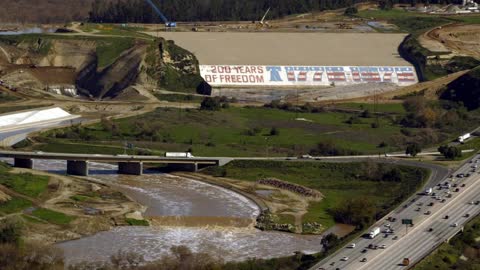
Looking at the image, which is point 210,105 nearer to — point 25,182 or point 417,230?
point 25,182

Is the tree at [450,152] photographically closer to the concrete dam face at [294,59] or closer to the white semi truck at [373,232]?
the white semi truck at [373,232]

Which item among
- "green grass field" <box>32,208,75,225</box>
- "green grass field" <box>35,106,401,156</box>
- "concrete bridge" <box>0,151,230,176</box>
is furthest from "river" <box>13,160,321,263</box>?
"green grass field" <box>35,106,401,156</box>

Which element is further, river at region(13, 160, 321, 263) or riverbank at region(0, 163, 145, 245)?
riverbank at region(0, 163, 145, 245)

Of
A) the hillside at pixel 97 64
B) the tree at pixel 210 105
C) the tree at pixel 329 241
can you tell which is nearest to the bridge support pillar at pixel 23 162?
the tree at pixel 329 241

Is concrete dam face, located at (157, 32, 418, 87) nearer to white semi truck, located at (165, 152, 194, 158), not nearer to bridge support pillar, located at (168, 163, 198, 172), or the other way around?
white semi truck, located at (165, 152, 194, 158)

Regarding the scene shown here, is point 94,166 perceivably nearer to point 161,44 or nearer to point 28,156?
point 28,156

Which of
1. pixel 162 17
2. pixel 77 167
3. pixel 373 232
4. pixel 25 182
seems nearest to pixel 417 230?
pixel 373 232
